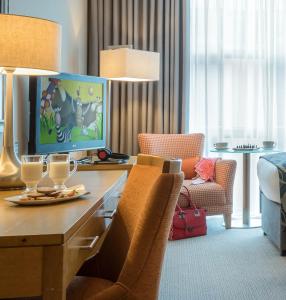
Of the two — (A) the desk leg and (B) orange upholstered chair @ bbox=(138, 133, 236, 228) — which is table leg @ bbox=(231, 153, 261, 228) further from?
(A) the desk leg

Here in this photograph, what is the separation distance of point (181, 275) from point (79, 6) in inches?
108

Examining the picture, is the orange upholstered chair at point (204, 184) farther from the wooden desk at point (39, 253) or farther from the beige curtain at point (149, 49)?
the wooden desk at point (39, 253)

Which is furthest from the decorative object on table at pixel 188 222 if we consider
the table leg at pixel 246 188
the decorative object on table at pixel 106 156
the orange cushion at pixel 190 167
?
the decorative object on table at pixel 106 156

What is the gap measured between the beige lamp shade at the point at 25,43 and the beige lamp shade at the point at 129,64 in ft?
6.43

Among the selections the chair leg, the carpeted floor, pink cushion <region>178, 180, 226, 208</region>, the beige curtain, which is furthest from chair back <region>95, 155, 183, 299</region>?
the beige curtain

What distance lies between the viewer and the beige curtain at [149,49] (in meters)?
4.25

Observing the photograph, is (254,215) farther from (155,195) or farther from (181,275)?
(155,195)

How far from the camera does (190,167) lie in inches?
156

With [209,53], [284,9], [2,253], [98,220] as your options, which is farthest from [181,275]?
[284,9]

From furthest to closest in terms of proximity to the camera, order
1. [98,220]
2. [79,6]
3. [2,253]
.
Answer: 1. [79,6]
2. [98,220]
3. [2,253]

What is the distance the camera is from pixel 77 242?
3.38ft

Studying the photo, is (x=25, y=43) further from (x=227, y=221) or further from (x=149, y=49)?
(x=149, y=49)

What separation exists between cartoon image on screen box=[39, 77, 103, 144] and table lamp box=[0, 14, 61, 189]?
942mm

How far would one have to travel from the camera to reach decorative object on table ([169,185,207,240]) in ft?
11.1
